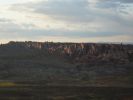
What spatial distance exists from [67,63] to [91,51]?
42.3 feet

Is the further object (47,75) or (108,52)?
(108,52)

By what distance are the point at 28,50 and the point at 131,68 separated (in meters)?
47.5

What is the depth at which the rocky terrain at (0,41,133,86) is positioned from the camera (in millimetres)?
106750

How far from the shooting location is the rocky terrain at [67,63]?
106750 mm

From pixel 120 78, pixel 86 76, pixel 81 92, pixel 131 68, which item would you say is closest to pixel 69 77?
pixel 86 76

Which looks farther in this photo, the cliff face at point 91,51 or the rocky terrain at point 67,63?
the cliff face at point 91,51

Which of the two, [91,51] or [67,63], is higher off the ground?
[91,51]

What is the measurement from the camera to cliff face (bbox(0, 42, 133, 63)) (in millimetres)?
137500

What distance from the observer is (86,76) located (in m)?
110

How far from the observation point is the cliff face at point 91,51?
137500 millimetres

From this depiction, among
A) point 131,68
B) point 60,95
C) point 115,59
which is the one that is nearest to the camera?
point 60,95

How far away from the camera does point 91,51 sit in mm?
144750

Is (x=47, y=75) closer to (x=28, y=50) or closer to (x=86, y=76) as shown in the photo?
(x=86, y=76)

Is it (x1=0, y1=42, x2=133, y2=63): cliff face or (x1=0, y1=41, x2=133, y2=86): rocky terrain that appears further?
(x1=0, y1=42, x2=133, y2=63): cliff face
